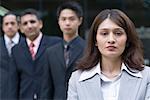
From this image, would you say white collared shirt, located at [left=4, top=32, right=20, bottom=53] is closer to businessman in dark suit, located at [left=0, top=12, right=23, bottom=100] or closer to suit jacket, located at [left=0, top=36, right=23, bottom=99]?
businessman in dark suit, located at [left=0, top=12, right=23, bottom=100]

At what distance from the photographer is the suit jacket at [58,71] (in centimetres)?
435

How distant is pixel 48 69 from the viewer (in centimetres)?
448

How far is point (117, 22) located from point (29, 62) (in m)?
2.33

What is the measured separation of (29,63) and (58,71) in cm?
70

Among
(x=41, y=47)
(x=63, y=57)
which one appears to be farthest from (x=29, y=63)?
(x=63, y=57)

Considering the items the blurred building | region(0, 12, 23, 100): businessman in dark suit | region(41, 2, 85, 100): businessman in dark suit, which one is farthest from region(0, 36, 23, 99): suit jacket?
the blurred building

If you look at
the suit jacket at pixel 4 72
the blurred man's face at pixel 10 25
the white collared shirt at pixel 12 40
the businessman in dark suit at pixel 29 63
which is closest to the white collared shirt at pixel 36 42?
the businessman in dark suit at pixel 29 63

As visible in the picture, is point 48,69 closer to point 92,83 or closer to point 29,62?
point 29,62

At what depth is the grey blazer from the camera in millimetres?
2730

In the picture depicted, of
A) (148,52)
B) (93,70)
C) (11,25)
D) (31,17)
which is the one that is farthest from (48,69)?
(148,52)

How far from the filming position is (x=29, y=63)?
16.4 feet

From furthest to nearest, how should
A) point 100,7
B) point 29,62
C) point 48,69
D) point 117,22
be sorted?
point 100,7 → point 29,62 → point 48,69 → point 117,22

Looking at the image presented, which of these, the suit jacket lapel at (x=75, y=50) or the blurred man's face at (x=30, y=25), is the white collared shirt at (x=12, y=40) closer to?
the blurred man's face at (x=30, y=25)

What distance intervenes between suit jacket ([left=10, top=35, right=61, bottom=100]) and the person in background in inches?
77.3
